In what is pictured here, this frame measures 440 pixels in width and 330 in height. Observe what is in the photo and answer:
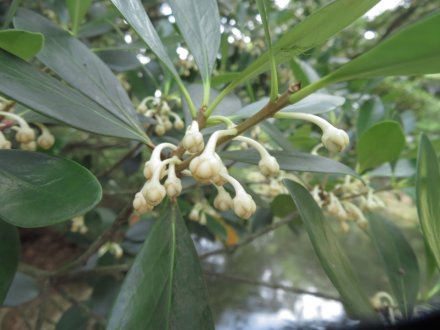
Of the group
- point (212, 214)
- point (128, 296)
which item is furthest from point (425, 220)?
point (212, 214)

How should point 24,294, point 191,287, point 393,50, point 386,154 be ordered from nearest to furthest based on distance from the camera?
point 393,50
point 191,287
point 386,154
point 24,294

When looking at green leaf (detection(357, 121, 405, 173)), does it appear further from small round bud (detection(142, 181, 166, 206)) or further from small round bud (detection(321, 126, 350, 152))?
small round bud (detection(142, 181, 166, 206))

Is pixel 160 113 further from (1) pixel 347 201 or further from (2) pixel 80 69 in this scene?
(1) pixel 347 201

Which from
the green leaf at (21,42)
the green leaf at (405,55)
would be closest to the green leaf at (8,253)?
the green leaf at (21,42)

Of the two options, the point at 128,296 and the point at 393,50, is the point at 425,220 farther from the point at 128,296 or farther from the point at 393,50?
the point at 128,296

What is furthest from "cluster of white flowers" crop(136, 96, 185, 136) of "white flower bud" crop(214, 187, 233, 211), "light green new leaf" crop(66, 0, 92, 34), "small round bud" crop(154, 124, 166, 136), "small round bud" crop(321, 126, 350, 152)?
"small round bud" crop(321, 126, 350, 152)

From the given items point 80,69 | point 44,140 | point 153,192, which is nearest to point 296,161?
point 153,192
